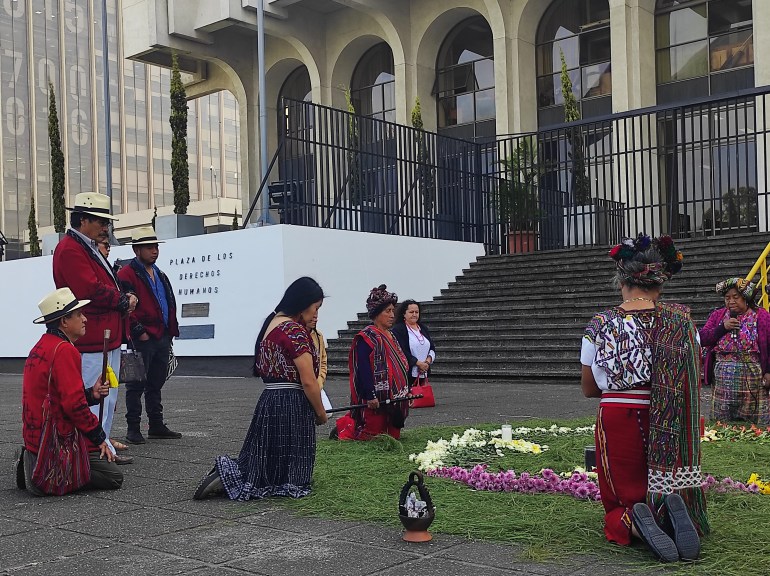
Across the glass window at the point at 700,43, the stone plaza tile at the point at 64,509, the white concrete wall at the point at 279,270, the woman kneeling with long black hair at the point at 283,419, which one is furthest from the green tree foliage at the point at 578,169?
the stone plaza tile at the point at 64,509

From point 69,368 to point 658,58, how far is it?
2047 centimetres

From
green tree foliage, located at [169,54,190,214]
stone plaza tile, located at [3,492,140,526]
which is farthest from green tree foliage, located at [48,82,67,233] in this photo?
stone plaza tile, located at [3,492,140,526]

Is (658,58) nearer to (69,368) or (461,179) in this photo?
(461,179)

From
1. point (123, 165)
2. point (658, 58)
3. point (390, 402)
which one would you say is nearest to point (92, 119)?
point (123, 165)

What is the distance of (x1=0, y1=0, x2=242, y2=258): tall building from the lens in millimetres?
69312

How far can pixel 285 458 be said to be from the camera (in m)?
5.61

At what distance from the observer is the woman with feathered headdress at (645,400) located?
4.15m

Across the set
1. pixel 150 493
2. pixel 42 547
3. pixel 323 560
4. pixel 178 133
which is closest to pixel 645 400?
pixel 323 560

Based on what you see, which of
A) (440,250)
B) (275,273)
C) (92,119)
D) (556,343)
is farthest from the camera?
(92,119)

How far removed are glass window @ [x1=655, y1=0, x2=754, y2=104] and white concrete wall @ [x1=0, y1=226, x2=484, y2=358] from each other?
8.29 metres

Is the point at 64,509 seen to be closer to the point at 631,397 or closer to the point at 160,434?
the point at 160,434

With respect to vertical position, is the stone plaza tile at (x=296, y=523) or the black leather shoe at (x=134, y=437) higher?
the black leather shoe at (x=134, y=437)

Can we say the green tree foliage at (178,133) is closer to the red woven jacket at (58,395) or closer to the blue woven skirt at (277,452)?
the red woven jacket at (58,395)

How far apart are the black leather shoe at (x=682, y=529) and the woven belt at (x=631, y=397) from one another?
0.43 meters
